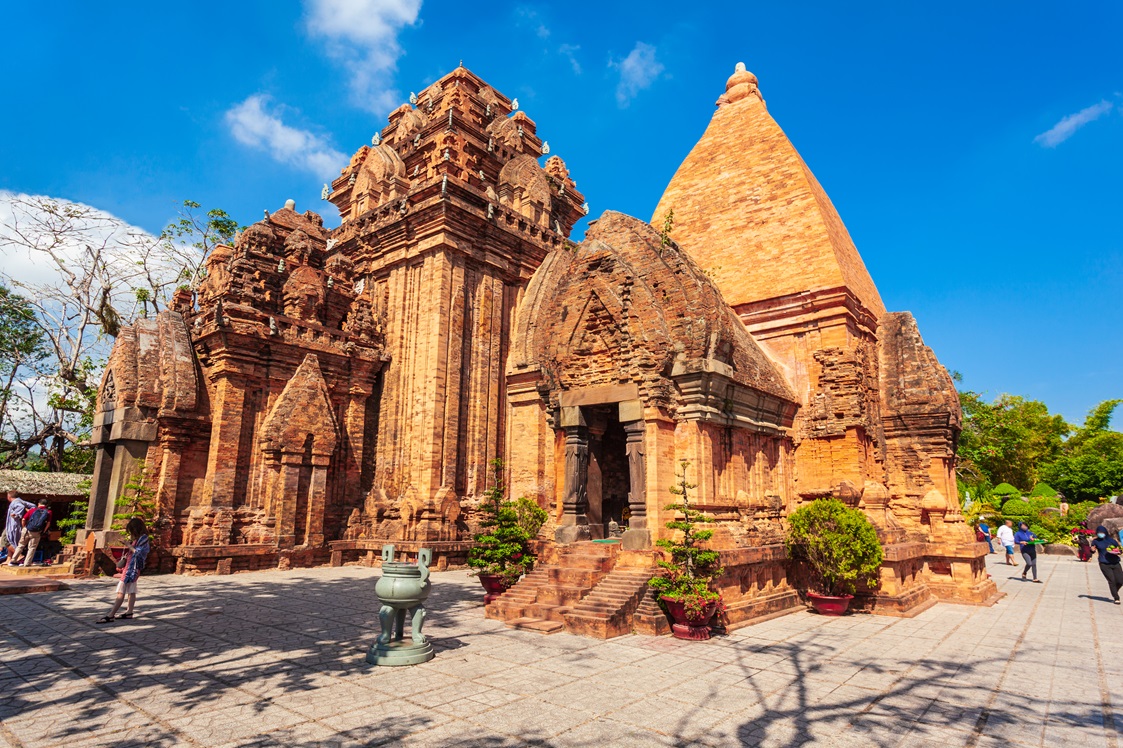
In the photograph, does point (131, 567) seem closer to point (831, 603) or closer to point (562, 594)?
point (562, 594)

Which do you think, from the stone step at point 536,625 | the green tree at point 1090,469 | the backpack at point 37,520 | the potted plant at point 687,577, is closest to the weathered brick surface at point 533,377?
the potted plant at point 687,577

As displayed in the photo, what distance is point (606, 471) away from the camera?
12.0m

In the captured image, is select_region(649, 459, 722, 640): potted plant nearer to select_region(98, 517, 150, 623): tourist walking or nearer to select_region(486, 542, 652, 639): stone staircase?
select_region(486, 542, 652, 639): stone staircase

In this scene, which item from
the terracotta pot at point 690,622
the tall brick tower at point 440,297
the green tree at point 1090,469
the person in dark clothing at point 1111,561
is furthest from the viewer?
the green tree at point 1090,469

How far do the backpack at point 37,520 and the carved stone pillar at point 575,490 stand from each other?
12.3 metres

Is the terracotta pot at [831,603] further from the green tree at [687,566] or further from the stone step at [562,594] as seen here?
the stone step at [562,594]

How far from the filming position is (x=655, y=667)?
6.59 m

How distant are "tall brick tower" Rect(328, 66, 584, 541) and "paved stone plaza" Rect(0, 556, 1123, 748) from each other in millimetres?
7388

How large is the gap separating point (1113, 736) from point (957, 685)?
1.39 m

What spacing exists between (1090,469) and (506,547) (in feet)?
141

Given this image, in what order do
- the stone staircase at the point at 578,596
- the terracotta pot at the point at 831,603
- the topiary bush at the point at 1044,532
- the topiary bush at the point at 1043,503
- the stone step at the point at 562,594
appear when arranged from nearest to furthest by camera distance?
the stone staircase at the point at 578,596 → the stone step at the point at 562,594 → the terracotta pot at the point at 831,603 → the topiary bush at the point at 1044,532 → the topiary bush at the point at 1043,503

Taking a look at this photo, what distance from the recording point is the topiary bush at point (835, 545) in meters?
9.77

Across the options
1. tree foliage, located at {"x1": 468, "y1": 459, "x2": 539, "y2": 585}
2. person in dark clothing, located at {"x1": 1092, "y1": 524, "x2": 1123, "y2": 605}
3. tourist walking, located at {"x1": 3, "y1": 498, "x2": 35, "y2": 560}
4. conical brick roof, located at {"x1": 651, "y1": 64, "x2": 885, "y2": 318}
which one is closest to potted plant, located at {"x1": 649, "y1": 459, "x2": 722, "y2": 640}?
tree foliage, located at {"x1": 468, "y1": 459, "x2": 539, "y2": 585}

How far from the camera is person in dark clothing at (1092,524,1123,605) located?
40.6ft
